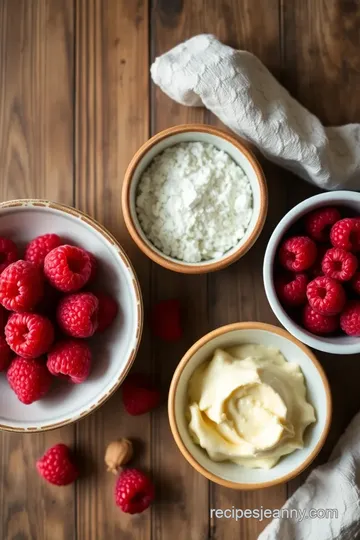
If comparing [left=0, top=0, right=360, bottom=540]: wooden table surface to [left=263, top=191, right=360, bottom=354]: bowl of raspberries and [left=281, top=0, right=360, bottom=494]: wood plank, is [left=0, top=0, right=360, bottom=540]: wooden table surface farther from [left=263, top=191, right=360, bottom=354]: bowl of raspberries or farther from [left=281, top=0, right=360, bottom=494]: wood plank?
[left=263, top=191, right=360, bottom=354]: bowl of raspberries

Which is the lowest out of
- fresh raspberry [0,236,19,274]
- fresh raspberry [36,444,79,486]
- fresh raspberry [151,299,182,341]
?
fresh raspberry [36,444,79,486]

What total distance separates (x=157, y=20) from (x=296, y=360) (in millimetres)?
707

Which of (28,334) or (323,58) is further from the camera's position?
(323,58)

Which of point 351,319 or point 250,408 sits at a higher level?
point 351,319

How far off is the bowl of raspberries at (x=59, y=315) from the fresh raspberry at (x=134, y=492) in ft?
0.60

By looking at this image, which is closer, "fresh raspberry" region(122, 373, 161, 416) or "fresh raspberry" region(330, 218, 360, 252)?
"fresh raspberry" region(330, 218, 360, 252)

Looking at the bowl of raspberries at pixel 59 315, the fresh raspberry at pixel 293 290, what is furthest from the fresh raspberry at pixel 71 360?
the fresh raspberry at pixel 293 290

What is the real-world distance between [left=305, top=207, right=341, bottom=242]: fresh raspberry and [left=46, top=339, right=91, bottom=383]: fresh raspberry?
1.44 feet

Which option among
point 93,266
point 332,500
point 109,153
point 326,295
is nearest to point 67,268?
point 93,266

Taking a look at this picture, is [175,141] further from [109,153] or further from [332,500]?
[332,500]

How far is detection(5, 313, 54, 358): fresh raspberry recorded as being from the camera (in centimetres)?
93

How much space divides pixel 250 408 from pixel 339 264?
0.29m

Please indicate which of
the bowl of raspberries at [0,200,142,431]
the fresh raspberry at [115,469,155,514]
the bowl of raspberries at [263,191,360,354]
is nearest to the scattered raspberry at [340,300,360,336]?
the bowl of raspberries at [263,191,360,354]

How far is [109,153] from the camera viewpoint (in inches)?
44.1
